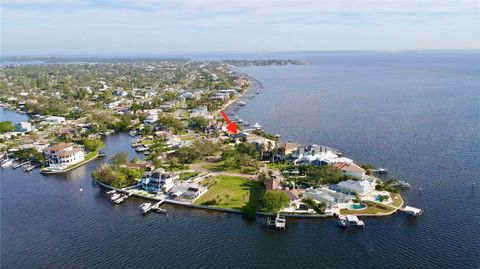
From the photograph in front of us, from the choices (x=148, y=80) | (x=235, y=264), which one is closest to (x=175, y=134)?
(x=235, y=264)

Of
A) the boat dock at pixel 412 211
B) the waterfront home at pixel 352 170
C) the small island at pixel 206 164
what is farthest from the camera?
the waterfront home at pixel 352 170

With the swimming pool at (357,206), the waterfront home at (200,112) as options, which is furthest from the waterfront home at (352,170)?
the waterfront home at (200,112)

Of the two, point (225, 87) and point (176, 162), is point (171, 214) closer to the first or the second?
point (176, 162)

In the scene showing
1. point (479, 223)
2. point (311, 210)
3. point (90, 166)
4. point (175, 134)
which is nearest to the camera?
point (479, 223)

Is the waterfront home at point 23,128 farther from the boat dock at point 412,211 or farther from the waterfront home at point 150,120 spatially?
the boat dock at point 412,211

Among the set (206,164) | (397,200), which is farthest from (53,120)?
(397,200)

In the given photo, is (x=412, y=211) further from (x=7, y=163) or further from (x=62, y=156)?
(x=7, y=163)
